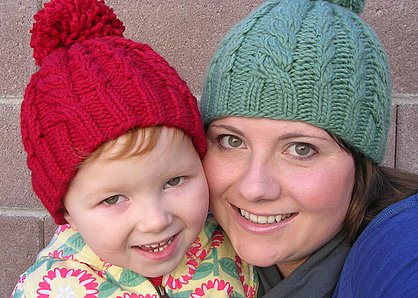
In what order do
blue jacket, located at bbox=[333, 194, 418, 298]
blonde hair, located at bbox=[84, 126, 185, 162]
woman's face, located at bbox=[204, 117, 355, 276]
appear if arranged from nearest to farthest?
blue jacket, located at bbox=[333, 194, 418, 298]
blonde hair, located at bbox=[84, 126, 185, 162]
woman's face, located at bbox=[204, 117, 355, 276]

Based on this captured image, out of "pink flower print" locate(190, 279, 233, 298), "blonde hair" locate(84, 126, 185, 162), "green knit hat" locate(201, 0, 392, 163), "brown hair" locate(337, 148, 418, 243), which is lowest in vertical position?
"pink flower print" locate(190, 279, 233, 298)

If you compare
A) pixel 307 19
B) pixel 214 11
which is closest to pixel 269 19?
pixel 307 19

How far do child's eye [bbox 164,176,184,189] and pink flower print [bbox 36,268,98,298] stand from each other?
397mm

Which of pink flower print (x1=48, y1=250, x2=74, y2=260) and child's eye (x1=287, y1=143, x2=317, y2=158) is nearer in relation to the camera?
child's eye (x1=287, y1=143, x2=317, y2=158)

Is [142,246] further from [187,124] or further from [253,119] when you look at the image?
[253,119]

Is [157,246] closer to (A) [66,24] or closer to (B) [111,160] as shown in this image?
(B) [111,160]

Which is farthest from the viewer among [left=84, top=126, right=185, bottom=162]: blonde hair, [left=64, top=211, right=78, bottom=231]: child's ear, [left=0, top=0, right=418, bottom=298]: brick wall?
[left=0, top=0, right=418, bottom=298]: brick wall

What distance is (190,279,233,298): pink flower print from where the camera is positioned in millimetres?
1728

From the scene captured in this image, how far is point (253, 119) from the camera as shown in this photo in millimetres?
1584

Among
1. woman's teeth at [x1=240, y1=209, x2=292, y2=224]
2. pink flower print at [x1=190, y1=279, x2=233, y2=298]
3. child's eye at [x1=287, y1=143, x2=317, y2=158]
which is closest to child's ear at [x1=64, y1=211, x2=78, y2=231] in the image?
pink flower print at [x1=190, y1=279, x2=233, y2=298]

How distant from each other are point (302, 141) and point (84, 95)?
651mm

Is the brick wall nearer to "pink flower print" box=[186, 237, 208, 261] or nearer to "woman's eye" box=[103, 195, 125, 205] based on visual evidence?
"pink flower print" box=[186, 237, 208, 261]

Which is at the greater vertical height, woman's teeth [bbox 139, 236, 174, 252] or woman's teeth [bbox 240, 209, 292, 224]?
woman's teeth [bbox 240, 209, 292, 224]

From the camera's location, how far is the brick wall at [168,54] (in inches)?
103
